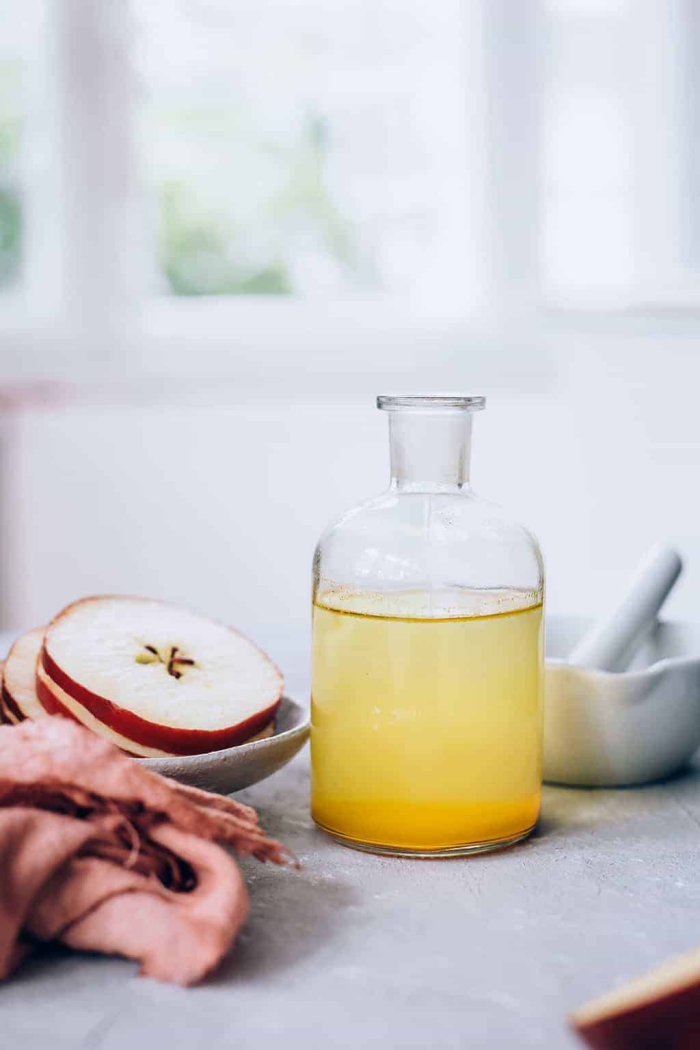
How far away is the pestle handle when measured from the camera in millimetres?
896

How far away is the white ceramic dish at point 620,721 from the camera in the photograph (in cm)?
82

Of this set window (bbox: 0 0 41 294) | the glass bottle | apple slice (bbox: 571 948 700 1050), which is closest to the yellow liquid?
the glass bottle

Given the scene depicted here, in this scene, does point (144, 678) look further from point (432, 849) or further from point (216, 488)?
point (216, 488)

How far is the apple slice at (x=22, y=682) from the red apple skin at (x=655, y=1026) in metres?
0.39

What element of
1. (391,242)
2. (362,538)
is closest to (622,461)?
(391,242)

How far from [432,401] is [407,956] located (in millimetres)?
325

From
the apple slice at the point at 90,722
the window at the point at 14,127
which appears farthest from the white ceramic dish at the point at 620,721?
the window at the point at 14,127

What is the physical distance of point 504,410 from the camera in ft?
7.67

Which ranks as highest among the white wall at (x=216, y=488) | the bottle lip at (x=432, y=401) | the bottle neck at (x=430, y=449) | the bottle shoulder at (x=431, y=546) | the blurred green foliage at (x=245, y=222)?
the blurred green foliage at (x=245, y=222)

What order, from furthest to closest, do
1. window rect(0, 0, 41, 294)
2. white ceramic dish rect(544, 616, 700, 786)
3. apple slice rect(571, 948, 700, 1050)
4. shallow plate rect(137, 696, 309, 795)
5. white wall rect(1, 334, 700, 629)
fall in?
window rect(0, 0, 41, 294), white wall rect(1, 334, 700, 629), white ceramic dish rect(544, 616, 700, 786), shallow plate rect(137, 696, 309, 795), apple slice rect(571, 948, 700, 1050)

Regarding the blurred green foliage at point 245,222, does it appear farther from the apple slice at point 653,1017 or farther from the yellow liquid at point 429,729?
the apple slice at point 653,1017

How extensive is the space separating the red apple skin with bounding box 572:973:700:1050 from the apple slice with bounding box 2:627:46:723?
385 mm

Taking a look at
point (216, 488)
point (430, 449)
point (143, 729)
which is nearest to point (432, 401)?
point (430, 449)

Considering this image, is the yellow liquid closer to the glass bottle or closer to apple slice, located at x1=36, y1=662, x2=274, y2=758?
the glass bottle
